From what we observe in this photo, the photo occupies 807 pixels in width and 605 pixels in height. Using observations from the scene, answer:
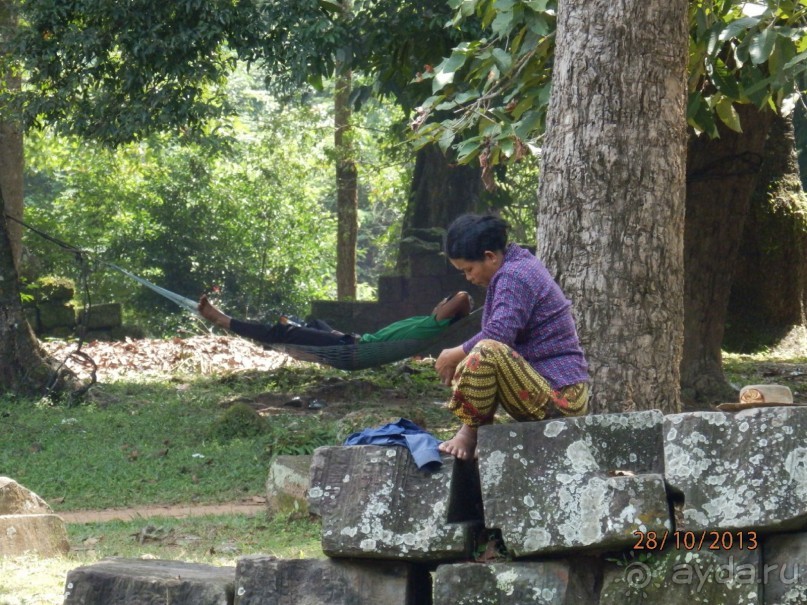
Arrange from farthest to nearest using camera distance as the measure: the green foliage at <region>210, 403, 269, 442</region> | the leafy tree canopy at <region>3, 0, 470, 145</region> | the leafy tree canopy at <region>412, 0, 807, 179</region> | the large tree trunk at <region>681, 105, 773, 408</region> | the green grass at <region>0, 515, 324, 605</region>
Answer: the leafy tree canopy at <region>3, 0, 470, 145</region>, the large tree trunk at <region>681, 105, 773, 408</region>, the green foliage at <region>210, 403, 269, 442</region>, the leafy tree canopy at <region>412, 0, 807, 179</region>, the green grass at <region>0, 515, 324, 605</region>

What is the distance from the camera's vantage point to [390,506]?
3969mm

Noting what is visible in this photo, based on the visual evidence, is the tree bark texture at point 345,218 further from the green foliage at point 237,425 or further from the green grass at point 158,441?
the green foliage at point 237,425

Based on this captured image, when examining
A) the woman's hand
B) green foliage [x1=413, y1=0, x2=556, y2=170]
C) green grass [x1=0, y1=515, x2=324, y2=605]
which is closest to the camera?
the woman's hand

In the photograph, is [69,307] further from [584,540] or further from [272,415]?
[584,540]

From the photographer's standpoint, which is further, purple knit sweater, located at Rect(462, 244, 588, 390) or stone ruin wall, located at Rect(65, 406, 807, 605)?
purple knit sweater, located at Rect(462, 244, 588, 390)

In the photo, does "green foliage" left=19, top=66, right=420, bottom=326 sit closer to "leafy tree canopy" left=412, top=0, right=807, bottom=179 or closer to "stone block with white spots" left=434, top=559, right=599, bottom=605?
"leafy tree canopy" left=412, top=0, right=807, bottom=179

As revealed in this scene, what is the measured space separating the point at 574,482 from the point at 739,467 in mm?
548

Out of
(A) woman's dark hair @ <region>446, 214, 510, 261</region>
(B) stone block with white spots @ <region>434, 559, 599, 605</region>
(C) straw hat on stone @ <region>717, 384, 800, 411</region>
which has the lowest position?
(B) stone block with white spots @ <region>434, 559, 599, 605</region>

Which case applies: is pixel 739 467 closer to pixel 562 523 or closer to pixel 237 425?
pixel 562 523

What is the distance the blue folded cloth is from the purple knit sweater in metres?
0.37

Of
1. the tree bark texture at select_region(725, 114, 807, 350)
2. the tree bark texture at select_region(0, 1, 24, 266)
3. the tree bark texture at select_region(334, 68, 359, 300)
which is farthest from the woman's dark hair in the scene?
the tree bark texture at select_region(334, 68, 359, 300)

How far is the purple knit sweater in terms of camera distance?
13.6 ft

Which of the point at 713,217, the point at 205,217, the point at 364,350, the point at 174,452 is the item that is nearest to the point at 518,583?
the point at 174,452

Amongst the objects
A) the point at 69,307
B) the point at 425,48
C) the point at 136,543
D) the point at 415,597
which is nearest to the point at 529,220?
the point at 69,307
